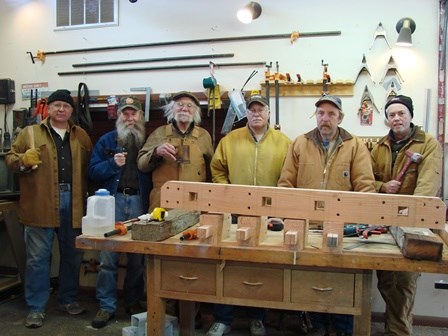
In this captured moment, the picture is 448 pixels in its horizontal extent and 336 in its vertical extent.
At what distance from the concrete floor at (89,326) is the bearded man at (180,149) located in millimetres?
943

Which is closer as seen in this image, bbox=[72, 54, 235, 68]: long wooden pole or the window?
bbox=[72, 54, 235, 68]: long wooden pole

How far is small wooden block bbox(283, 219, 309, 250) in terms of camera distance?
5.85 ft

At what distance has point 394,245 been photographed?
1.94m

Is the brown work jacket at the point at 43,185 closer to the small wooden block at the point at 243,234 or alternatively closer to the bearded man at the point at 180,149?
the bearded man at the point at 180,149

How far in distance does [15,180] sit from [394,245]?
10.5ft

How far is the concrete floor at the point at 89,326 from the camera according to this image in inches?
122

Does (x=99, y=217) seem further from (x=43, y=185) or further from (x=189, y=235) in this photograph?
(x=43, y=185)

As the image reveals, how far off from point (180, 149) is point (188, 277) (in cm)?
128

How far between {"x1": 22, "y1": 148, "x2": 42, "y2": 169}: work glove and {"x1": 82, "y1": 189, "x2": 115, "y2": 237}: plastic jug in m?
1.14

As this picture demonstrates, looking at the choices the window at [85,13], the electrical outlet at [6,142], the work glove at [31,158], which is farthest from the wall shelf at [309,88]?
the electrical outlet at [6,142]

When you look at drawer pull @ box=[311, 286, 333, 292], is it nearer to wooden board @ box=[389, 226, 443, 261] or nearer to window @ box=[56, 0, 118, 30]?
wooden board @ box=[389, 226, 443, 261]

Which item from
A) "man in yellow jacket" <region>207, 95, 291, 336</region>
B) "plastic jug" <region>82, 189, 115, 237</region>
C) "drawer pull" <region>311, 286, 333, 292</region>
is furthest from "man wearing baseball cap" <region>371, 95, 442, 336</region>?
"plastic jug" <region>82, 189, 115, 237</region>

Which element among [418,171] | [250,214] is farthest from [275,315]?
[250,214]

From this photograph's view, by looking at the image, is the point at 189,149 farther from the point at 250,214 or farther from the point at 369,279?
the point at 369,279
